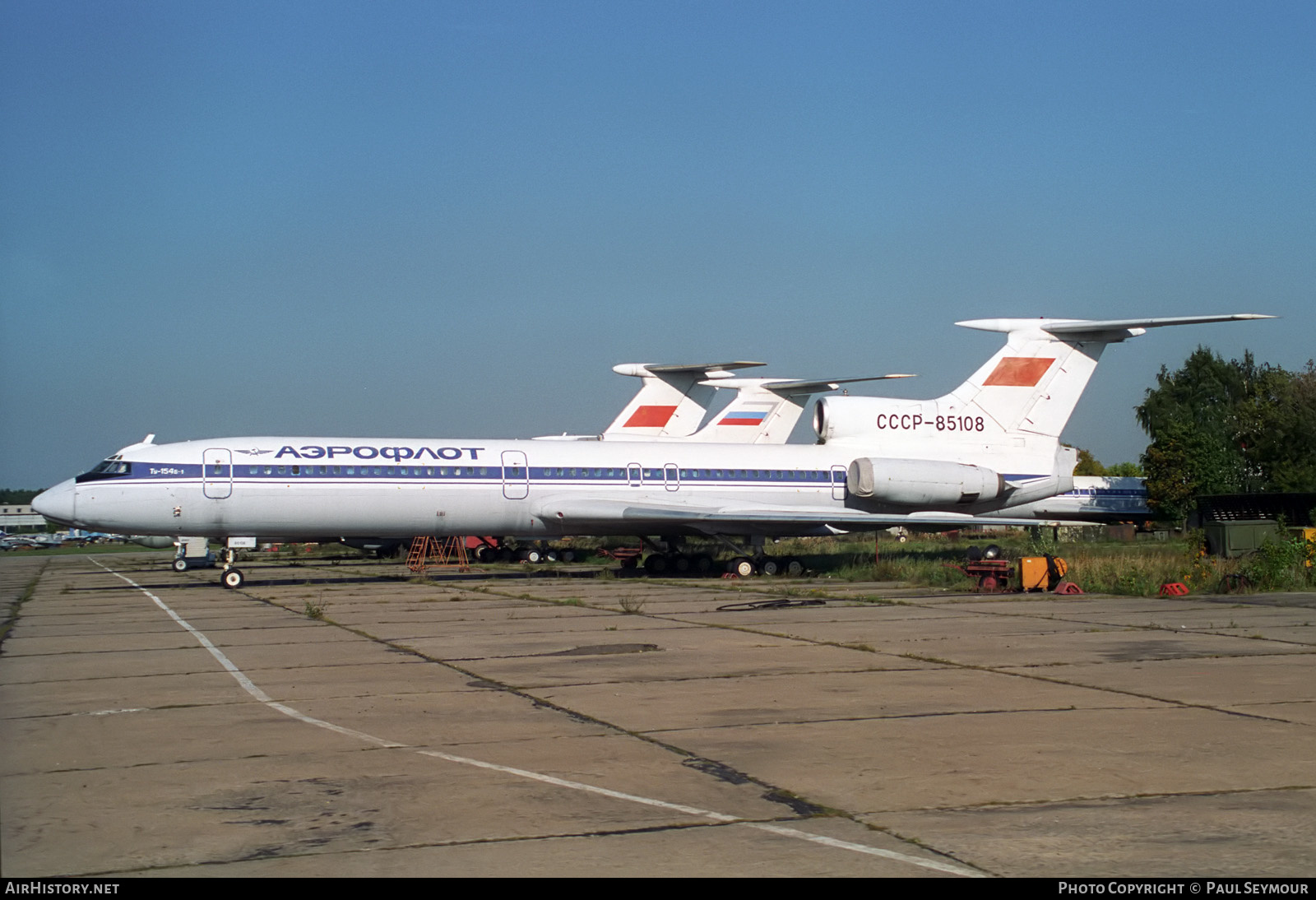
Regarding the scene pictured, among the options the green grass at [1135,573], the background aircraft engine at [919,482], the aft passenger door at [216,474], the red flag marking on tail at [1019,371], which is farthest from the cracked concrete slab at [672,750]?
the red flag marking on tail at [1019,371]

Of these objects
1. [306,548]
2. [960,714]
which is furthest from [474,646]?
[306,548]

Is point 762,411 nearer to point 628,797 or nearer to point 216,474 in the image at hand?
point 216,474

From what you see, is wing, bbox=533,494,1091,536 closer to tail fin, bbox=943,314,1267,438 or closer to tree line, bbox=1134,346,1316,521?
tail fin, bbox=943,314,1267,438

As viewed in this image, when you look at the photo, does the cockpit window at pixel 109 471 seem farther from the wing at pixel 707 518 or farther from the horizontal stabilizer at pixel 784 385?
the horizontal stabilizer at pixel 784 385

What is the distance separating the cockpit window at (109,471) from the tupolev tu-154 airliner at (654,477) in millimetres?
49

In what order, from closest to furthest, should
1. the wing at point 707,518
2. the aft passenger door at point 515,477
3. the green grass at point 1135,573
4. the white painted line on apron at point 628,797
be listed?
1. the white painted line on apron at point 628,797
2. the green grass at point 1135,573
3. the aft passenger door at point 515,477
4. the wing at point 707,518

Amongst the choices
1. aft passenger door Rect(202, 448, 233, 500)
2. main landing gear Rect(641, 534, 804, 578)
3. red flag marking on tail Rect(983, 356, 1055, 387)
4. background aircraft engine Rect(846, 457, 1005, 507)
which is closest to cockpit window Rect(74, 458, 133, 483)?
aft passenger door Rect(202, 448, 233, 500)

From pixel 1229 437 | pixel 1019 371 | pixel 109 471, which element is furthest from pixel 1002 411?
pixel 1229 437

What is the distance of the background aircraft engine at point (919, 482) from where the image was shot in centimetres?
3105

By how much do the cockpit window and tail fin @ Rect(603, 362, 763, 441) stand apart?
2519cm

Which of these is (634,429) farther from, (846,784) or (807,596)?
(846,784)

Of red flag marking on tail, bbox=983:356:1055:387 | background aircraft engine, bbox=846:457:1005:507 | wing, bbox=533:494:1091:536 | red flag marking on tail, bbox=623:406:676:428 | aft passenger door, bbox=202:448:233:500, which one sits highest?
red flag marking on tail, bbox=623:406:676:428

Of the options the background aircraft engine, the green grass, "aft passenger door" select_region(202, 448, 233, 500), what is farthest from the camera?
the background aircraft engine

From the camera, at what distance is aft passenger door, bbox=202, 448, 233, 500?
26.3 meters
